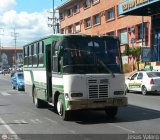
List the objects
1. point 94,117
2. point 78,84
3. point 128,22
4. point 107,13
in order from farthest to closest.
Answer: point 107,13 < point 128,22 < point 94,117 < point 78,84

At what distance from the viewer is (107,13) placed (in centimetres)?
6253

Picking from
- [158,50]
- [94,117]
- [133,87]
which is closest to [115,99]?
[94,117]

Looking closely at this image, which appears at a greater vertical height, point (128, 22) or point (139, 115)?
→ point (128, 22)

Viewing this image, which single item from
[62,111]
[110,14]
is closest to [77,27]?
[110,14]

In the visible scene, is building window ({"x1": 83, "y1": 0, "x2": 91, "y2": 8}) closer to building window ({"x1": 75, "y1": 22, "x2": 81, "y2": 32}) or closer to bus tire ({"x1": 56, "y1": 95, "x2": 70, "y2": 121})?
building window ({"x1": 75, "y1": 22, "x2": 81, "y2": 32})

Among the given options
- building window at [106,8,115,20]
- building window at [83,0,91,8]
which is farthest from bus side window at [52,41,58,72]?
building window at [83,0,91,8]

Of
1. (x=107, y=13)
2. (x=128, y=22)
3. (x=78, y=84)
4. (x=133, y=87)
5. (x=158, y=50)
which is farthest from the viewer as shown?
(x=107, y=13)

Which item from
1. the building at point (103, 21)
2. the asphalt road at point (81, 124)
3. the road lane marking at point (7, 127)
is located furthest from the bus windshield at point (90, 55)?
the building at point (103, 21)

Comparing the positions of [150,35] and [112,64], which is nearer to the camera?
[112,64]

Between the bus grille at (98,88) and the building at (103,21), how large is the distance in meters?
32.7

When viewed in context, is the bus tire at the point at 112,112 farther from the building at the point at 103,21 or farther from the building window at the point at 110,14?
the building window at the point at 110,14

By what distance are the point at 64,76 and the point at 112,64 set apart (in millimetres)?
1634

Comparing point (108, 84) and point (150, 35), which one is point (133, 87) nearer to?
point (108, 84)

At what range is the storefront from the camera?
39875 mm
